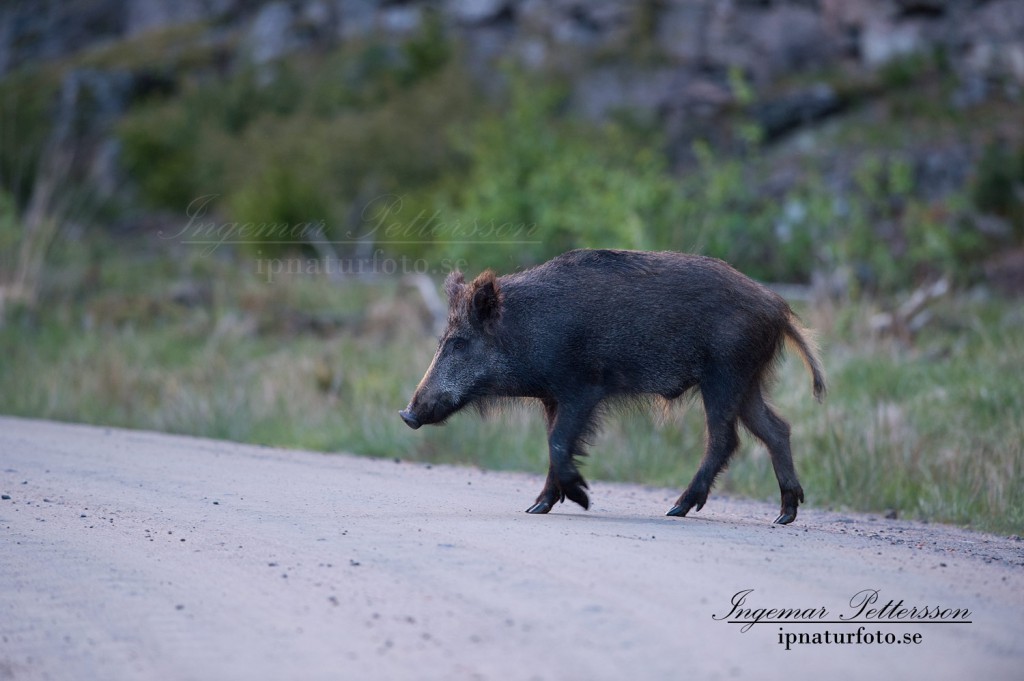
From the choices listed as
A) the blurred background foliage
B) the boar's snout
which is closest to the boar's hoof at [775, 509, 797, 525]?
the blurred background foliage

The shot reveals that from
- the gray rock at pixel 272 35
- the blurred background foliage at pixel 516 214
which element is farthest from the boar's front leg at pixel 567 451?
the gray rock at pixel 272 35

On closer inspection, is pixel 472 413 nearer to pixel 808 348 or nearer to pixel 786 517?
pixel 808 348

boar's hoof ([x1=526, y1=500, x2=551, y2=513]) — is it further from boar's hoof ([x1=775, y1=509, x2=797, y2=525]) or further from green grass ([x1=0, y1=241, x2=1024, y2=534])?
boar's hoof ([x1=775, y1=509, x2=797, y2=525])

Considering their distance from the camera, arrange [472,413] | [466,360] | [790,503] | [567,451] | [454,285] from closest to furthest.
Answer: [567,451] → [790,503] → [466,360] → [454,285] → [472,413]

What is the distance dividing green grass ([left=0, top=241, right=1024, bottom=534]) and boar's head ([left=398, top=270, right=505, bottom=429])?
58 centimetres

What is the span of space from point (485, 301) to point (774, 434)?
179 centimetres

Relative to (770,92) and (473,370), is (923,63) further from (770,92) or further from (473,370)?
(473,370)

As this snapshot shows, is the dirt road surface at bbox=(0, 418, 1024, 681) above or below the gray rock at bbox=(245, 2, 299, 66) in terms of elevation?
below

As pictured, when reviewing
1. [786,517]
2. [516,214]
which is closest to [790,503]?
[786,517]

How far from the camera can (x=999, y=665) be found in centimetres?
361

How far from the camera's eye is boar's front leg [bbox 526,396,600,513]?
21.2ft

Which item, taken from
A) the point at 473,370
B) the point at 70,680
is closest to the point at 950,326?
the point at 473,370

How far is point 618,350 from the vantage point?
6699 mm

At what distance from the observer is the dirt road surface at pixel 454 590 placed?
12.1ft
